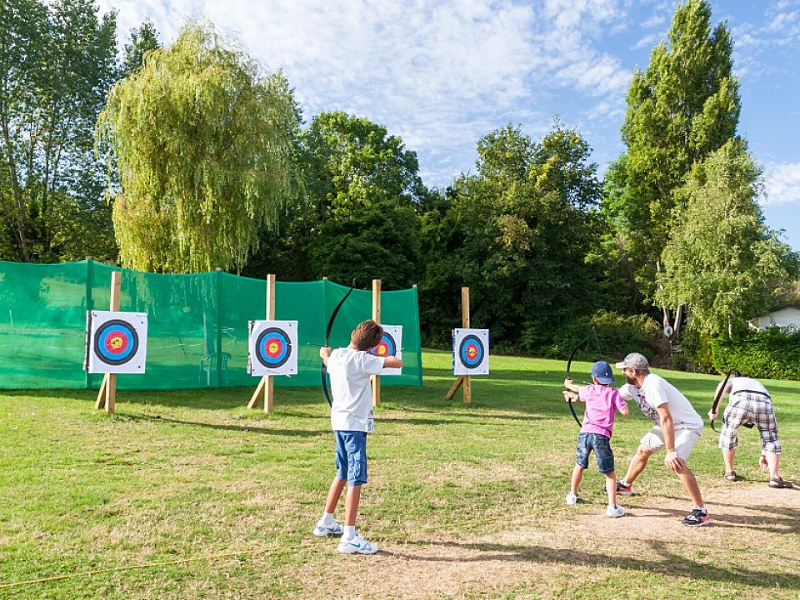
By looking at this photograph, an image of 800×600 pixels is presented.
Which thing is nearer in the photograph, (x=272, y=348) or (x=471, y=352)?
(x=272, y=348)

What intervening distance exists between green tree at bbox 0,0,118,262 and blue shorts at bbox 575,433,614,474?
21.1 metres

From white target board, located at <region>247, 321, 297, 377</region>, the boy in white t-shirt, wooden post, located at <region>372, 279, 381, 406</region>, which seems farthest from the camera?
wooden post, located at <region>372, 279, 381, 406</region>

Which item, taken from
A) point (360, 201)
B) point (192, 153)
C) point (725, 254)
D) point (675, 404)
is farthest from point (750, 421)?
point (360, 201)

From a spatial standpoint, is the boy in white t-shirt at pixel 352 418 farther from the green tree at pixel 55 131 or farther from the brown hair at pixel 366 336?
the green tree at pixel 55 131

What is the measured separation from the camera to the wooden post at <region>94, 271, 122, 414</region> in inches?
315

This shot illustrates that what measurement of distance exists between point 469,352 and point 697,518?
635 centimetres

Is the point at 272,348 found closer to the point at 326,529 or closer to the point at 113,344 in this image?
the point at 113,344

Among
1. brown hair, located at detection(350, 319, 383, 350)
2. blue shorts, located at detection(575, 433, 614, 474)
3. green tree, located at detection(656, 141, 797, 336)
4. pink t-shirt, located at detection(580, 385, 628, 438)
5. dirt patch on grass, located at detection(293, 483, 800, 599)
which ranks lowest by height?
dirt patch on grass, located at detection(293, 483, 800, 599)

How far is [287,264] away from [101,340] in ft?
83.2

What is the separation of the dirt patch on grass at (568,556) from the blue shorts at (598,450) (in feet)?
1.19

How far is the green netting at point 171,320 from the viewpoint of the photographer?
9.16 metres

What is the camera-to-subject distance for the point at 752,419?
234 inches

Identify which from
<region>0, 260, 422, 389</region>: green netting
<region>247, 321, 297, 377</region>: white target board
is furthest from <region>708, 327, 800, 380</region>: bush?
<region>247, 321, 297, 377</region>: white target board

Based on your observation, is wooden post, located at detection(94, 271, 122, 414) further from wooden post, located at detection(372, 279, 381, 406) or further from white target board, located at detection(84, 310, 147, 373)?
wooden post, located at detection(372, 279, 381, 406)
